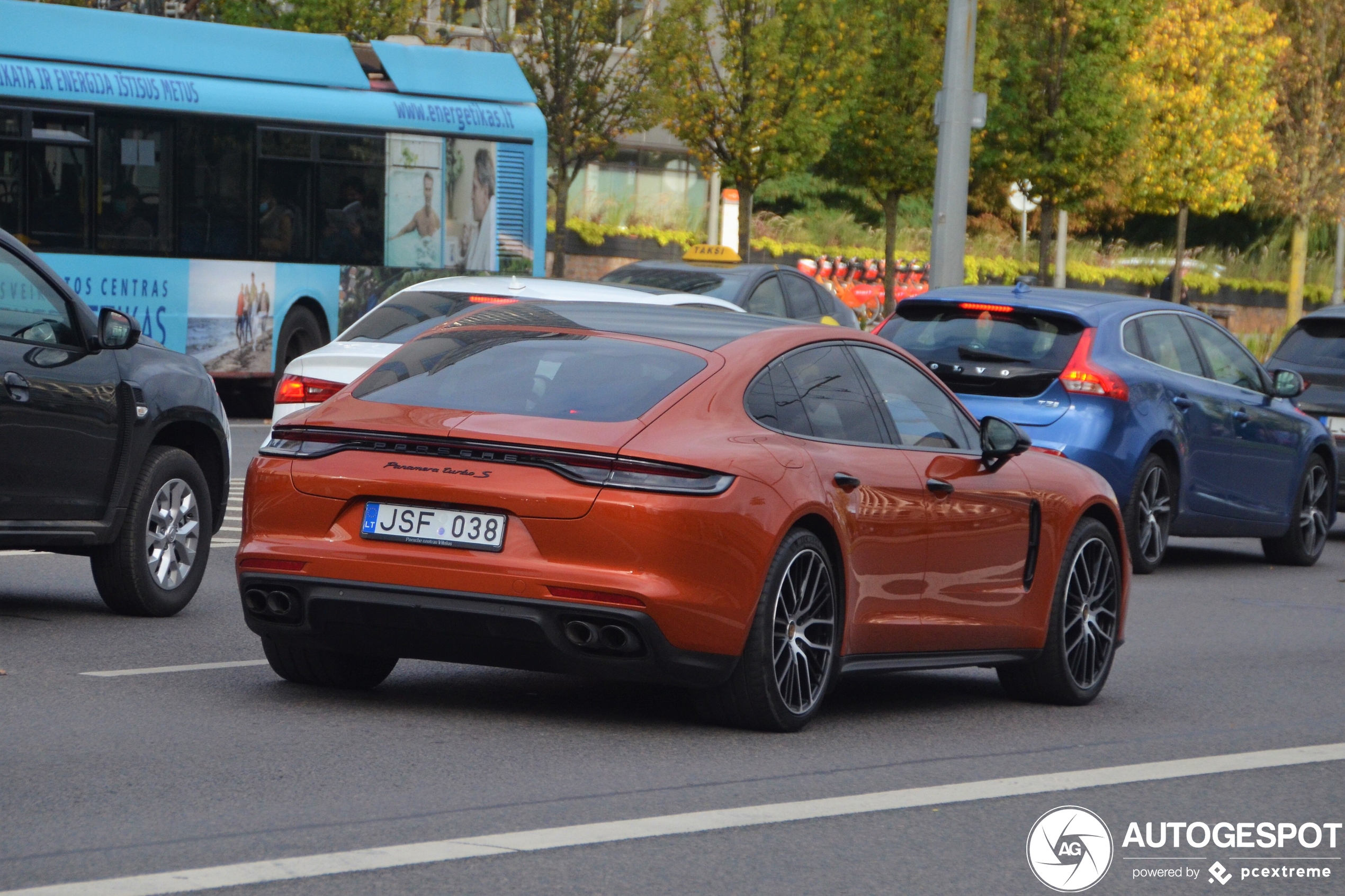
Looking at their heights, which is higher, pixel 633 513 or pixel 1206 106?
pixel 1206 106

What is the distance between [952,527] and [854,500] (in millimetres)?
694

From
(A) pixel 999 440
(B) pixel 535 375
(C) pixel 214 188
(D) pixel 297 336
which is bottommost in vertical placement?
(D) pixel 297 336

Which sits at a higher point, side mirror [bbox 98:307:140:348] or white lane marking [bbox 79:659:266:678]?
side mirror [bbox 98:307:140:348]

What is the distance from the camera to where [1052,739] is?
758 centimetres

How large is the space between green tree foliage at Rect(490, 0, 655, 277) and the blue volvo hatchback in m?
18.6

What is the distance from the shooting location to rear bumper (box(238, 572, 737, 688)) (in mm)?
6590

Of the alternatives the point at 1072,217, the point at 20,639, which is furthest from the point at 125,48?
the point at 1072,217

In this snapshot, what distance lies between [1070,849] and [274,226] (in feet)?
55.7

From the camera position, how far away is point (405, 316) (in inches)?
518

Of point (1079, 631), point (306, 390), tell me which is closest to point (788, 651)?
point (1079, 631)

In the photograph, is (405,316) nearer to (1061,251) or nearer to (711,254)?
(711,254)

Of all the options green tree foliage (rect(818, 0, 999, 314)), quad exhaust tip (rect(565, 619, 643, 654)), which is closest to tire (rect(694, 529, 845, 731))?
quad exhaust tip (rect(565, 619, 643, 654))
